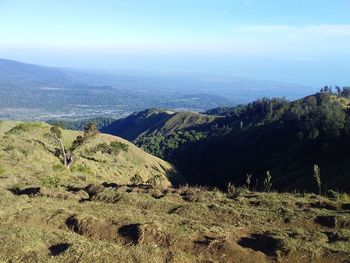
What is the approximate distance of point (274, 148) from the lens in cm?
11775

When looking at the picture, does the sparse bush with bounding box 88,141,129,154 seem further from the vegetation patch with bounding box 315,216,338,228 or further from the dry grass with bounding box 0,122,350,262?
the vegetation patch with bounding box 315,216,338,228

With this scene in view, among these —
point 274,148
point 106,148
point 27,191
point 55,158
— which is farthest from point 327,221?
point 274,148

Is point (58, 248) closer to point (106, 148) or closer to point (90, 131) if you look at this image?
point (90, 131)

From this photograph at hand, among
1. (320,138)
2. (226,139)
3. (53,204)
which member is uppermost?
(53,204)

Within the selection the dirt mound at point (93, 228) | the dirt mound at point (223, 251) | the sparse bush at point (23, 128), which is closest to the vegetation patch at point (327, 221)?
Answer: the dirt mound at point (223, 251)

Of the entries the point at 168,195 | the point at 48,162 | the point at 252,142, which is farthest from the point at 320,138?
the point at 168,195

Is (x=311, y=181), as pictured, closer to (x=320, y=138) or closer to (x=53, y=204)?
(x=320, y=138)

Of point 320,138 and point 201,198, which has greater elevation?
point 201,198

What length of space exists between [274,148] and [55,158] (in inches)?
2929

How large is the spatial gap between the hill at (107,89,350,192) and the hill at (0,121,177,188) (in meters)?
22.0

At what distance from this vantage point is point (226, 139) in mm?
148375

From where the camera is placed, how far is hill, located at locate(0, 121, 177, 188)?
3644cm

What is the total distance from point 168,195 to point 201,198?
1.72 m

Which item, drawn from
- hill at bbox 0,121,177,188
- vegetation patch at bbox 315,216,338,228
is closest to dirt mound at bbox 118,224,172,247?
vegetation patch at bbox 315,216,338,228
